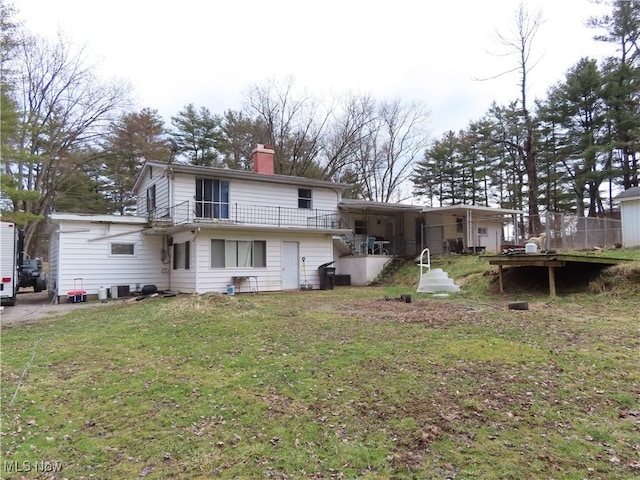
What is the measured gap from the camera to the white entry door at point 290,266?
56.9 feet

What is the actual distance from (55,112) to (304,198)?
648 inches

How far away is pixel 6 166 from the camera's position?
18891 mm

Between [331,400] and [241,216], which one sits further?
[241,216]

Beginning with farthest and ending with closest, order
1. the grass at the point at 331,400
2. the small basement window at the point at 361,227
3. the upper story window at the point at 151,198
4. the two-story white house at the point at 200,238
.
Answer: the small basement window at the point at 361,227 < the upper story window at the point at 151,198 < the two-story white house at the point at 200,238 < the grass at the point at 331,400

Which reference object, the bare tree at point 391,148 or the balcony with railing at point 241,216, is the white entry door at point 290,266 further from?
the bare tree at point 391,148

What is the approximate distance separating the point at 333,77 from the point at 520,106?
13.4 metres

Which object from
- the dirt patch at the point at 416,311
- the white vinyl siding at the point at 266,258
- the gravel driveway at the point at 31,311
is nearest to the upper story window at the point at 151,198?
the white vinyl siding at the point at 266,258

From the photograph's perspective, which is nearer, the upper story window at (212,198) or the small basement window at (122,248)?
the small basement window at (122,248)

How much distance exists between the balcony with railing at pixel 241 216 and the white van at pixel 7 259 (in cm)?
446

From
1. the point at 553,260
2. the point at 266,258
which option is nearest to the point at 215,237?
the point at 266,258

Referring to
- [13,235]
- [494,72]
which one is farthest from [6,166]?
[494,72]

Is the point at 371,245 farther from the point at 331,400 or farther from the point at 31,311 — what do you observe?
the point at 331,400

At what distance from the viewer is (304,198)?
61.9 feet

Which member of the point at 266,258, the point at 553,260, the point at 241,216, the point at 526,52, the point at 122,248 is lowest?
the point at 553,260
